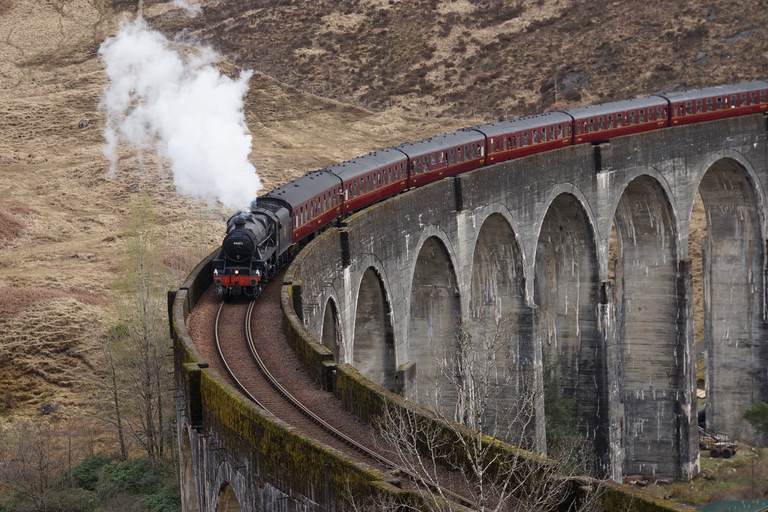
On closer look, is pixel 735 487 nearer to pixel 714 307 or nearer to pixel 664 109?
pixel 714 307

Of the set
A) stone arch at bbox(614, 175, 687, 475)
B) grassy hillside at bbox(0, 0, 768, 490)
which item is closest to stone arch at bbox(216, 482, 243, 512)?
stone arch at bbox(614, 175, 687, 475)

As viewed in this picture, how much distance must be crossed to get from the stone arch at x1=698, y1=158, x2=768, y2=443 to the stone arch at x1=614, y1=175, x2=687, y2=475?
6.56 metres

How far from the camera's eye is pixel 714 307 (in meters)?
58.7

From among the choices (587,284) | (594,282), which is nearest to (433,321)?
(587,284)

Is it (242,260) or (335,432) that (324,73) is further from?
(335,432)

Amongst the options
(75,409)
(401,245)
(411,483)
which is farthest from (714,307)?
(411,483)

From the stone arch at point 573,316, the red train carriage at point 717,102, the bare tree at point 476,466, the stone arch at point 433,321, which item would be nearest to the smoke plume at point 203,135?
the stone arch at point 433,321

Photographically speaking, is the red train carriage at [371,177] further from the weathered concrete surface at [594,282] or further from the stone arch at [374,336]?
the stone arch at [374,336]

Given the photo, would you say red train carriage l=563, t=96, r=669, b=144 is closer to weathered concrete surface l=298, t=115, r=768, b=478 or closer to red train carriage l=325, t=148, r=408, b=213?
weathered concrete surface l=298, t=115, r=768, b=478

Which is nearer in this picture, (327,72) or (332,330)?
(332,330)

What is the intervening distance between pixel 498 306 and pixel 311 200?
13123mm

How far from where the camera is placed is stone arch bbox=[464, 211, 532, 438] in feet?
145

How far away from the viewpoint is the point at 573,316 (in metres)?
49.2

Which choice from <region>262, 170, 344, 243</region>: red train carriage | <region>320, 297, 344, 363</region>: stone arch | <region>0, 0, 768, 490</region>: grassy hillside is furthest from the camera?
<region>0, 0, 768, 490</region>: grassy hillside
